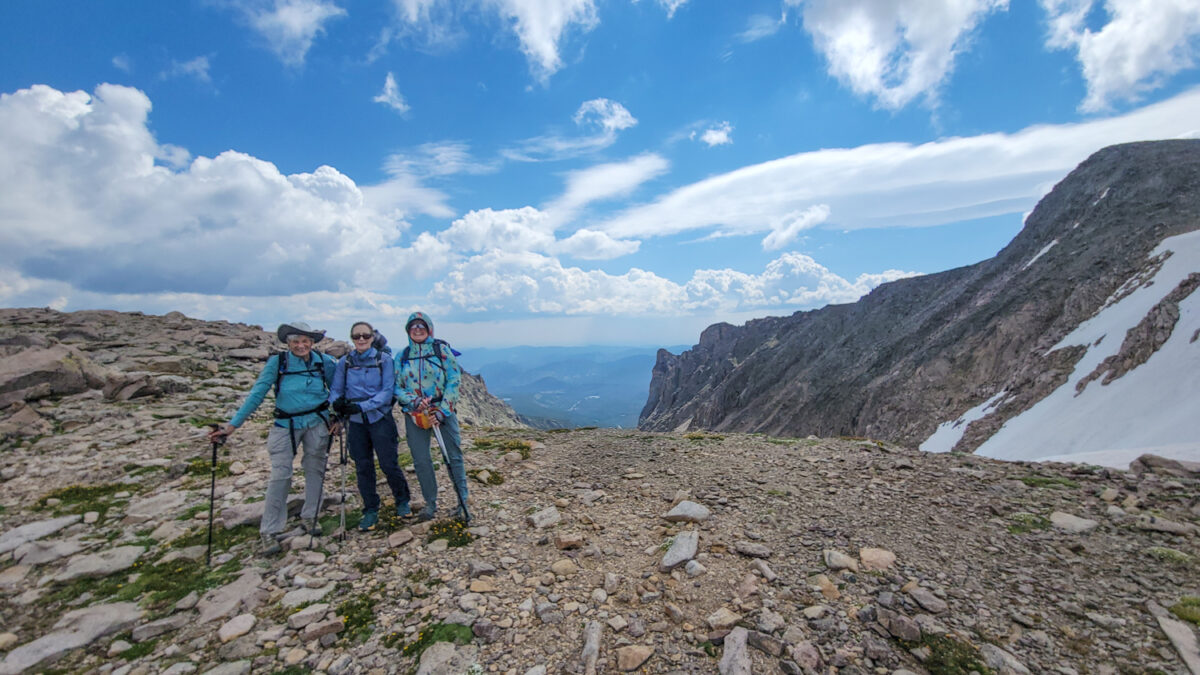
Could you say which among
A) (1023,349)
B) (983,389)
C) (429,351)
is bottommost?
(983,389)

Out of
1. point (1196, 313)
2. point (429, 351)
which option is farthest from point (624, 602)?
point (1196, 313)

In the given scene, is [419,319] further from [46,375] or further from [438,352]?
[46,375]

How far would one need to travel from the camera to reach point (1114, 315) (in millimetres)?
41125

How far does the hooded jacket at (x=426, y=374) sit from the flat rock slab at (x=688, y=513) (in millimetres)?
4217

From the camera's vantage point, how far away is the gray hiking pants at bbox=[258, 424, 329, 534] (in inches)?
298

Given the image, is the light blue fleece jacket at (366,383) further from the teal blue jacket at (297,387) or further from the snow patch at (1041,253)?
the snow patch at (1041,253)

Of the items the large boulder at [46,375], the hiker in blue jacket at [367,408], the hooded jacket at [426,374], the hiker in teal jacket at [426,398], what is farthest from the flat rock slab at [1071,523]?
the large boulder at [46,375]

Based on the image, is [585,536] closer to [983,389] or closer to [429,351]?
[429,351]

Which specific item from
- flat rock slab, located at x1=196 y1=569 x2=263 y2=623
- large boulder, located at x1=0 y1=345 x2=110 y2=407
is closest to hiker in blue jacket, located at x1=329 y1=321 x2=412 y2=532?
flat rock slab, located at x1=196 y1=569 x2=263 y2=623

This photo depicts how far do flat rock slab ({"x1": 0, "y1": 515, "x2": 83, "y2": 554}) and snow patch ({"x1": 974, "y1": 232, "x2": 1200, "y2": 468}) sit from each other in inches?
822

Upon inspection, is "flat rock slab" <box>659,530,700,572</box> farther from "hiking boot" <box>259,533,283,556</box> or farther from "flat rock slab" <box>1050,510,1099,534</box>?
"hiking boot" <box>259,533,283,556</box>

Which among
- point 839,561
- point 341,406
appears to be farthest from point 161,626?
point 839,561

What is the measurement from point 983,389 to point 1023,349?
645 centimetres

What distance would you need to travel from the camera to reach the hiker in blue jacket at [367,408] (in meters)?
7.87
